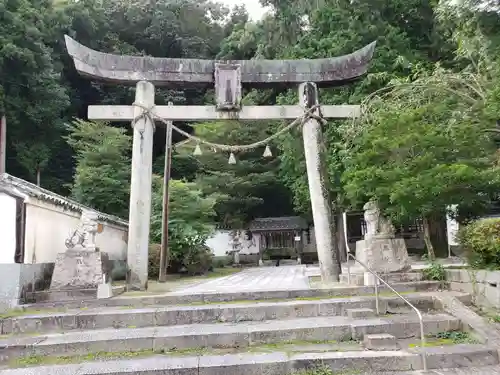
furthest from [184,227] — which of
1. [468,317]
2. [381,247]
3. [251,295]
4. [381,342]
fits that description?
[381,342]

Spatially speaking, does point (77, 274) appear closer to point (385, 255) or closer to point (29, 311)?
point (29, 311)

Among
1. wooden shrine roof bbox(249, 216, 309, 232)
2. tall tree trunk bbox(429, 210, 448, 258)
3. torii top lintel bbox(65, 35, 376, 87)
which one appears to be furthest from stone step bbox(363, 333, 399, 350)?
wooden shrine roof bbox(249, 216, 309, 232)

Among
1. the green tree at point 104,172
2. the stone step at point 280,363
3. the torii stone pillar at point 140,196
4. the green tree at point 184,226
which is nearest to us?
the stone step at point 280,363

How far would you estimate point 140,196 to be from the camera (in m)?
9.47

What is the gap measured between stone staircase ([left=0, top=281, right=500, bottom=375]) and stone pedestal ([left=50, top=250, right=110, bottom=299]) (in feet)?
1.66

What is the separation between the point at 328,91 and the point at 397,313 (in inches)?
495

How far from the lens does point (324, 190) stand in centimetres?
1005

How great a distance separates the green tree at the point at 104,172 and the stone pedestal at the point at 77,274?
12.4 meters

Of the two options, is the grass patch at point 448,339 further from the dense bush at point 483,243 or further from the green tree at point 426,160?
the green tree at point 426,160

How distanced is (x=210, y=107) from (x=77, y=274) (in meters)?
4.76

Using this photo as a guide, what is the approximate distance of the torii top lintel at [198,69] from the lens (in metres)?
9.59

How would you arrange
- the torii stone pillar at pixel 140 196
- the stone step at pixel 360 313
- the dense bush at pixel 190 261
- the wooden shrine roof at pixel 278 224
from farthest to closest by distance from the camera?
the wooden shrine roof at pixel 278 224 < the dense bush at pixel 190 261 < the torii stone pillar at pixel 140 196 < the stone step at pixel 360 313

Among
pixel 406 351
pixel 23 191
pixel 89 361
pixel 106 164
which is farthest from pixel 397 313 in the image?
pixel 106 164

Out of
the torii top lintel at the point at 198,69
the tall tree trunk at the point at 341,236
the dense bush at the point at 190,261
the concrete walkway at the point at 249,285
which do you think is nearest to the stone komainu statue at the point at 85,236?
the concrete walkway at the point at 249,285
